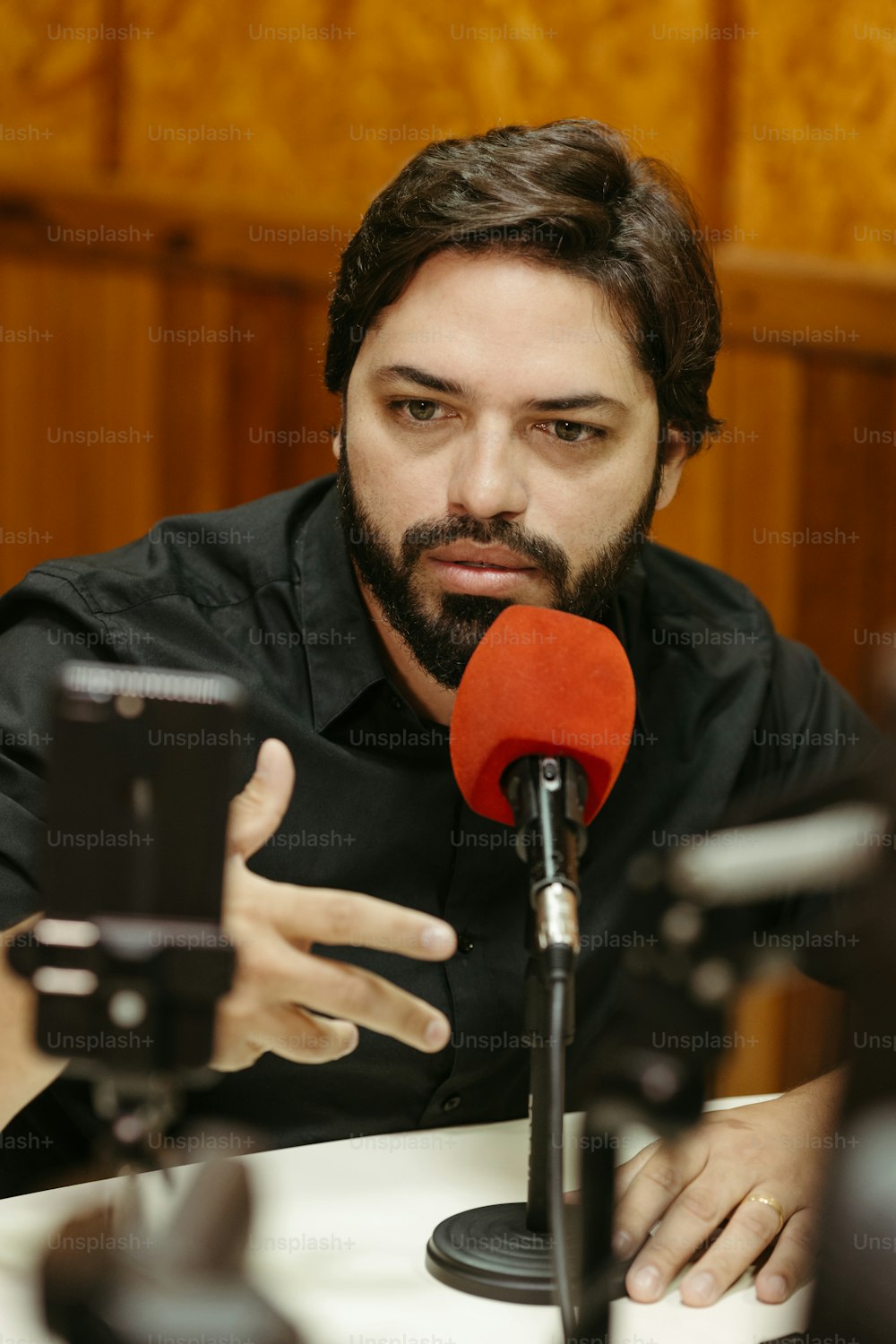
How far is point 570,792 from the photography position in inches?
37.6

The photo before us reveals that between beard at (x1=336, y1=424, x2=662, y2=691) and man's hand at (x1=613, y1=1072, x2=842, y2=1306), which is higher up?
beard at (x1=336, y1=424, x2=662, y2=691)

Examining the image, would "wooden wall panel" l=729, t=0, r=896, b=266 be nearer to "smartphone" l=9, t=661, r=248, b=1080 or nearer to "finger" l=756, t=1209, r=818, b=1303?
"finger" l=756, t=1209, r=818, b=1303

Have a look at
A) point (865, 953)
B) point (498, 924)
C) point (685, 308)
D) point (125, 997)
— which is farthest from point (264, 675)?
point (865, 953)

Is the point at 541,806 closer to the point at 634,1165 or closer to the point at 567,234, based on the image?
the point at 634,1165

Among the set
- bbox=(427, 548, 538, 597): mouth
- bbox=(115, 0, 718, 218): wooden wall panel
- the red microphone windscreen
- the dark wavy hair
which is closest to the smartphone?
the red microphone windscreen

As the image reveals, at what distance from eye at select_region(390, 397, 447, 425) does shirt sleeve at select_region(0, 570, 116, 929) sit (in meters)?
0.43

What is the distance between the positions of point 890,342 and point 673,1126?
306cm

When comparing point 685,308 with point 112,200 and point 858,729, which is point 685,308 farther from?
point 112,200

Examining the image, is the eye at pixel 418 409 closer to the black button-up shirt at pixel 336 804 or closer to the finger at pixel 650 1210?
the black button-up shirt at pixel 336 804

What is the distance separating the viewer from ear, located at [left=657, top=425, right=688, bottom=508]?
1.92 m

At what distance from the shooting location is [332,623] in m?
1.75

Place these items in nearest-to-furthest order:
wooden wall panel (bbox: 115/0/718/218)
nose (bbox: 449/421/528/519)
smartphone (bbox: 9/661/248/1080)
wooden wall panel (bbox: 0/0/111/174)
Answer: smartphone (bbox: 9/661/248/1080) → nose (bbox: 449/421/528/519) → wooden wall panel (bbox: 0/0/111/174) → wooden wall panel (bbox: 115/0/718/218)

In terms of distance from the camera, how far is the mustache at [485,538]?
159 cm

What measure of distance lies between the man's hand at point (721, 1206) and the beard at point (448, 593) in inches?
24.0
